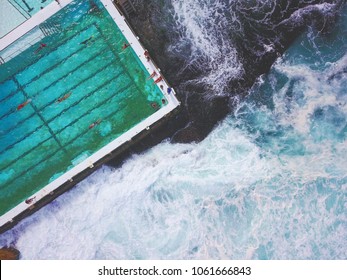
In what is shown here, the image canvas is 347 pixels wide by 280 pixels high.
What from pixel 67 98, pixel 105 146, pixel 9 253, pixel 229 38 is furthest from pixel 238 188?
pixel 9 253

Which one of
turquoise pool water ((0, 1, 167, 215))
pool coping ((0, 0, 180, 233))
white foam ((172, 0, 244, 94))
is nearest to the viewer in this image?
pool coping ((0, 0, 180, 233))

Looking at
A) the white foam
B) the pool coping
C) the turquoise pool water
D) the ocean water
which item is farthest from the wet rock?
the turquoise pool water

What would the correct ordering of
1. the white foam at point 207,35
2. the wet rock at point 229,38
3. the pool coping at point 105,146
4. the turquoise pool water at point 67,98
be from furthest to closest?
the white foam at point 207,35
the wet rock at point 229,38
the turquoise pool water at point 67,98
the pool coping at point 105,146

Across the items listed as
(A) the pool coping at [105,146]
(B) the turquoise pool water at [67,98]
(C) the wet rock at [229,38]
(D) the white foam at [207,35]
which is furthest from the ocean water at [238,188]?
(B) the turquoise pool water at [67,98]

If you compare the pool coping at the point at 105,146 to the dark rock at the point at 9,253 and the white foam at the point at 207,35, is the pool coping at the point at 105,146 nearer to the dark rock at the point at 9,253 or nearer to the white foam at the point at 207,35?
the dark rock at the point at 9,253

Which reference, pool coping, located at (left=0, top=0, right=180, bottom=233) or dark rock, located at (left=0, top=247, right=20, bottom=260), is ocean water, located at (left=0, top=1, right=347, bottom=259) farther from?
pool coping, located at (left=0, top=0, right=180, bottom=233)
